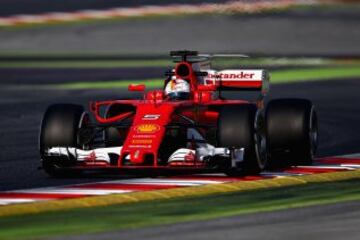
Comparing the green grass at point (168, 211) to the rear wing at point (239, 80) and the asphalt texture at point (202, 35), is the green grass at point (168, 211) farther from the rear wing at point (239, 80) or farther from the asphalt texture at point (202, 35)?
the asphalt texture at point (202, 35)

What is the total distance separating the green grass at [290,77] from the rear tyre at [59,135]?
10.8 meters

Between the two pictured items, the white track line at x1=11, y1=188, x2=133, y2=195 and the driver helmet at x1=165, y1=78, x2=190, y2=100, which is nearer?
the white track line at x1=11, y1=188, x2=133, y2=195

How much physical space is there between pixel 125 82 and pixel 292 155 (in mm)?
11224

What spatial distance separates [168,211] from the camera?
38.0 feet

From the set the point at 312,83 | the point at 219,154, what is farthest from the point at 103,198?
the point at 312,83

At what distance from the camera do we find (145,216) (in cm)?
1126

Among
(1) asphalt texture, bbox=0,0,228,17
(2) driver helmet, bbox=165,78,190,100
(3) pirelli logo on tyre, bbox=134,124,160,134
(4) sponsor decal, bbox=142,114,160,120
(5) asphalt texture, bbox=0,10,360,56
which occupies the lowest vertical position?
(3) pirelli logo on tyre, bbox=134,124,160,134

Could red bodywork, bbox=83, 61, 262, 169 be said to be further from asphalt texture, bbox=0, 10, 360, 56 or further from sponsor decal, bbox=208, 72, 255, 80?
asphalt texture, bbox=0, 10, 360, 56

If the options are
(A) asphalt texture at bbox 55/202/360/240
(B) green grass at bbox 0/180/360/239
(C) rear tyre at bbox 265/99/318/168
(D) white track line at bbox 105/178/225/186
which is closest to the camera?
(A) asphalt texture at bbox 55/202/360/240

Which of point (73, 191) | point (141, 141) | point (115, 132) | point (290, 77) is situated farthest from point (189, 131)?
point (290, 77)

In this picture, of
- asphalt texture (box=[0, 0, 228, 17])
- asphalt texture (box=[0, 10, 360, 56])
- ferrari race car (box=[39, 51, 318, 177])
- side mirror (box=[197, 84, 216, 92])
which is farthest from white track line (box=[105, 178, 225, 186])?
asphalt texture (box=[0, 0, 228, 17])

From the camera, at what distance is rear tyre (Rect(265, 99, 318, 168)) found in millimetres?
14680

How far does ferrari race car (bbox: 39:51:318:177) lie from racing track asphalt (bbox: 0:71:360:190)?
42 cm

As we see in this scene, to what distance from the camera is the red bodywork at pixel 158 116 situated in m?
13.6
